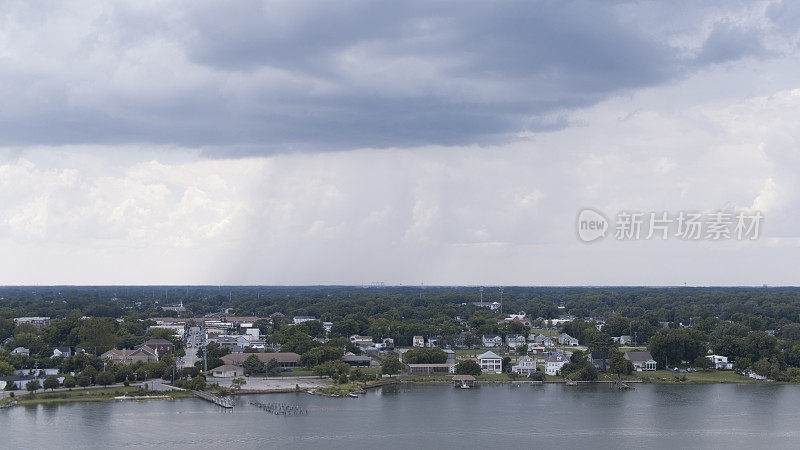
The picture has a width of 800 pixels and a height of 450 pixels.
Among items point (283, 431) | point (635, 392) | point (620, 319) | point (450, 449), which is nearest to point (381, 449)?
point (450, 449)

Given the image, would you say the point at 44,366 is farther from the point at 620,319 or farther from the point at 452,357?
the point at 620,319

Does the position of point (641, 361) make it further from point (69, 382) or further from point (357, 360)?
point (69, 382)

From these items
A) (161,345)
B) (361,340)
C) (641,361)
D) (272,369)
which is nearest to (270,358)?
(272,369)

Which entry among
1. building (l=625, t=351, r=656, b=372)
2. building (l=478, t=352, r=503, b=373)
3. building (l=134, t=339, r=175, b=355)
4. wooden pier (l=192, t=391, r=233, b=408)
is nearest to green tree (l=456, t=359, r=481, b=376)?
building (l=478, t=352, r=503, b=373)

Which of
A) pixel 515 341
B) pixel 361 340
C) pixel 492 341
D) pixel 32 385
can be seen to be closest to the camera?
pixel 32 385

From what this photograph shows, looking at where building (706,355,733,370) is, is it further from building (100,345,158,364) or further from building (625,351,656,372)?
building (100,345,158,364)

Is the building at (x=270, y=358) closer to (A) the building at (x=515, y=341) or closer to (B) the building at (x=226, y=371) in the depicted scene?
(B) the building at (x=226, y=371)
